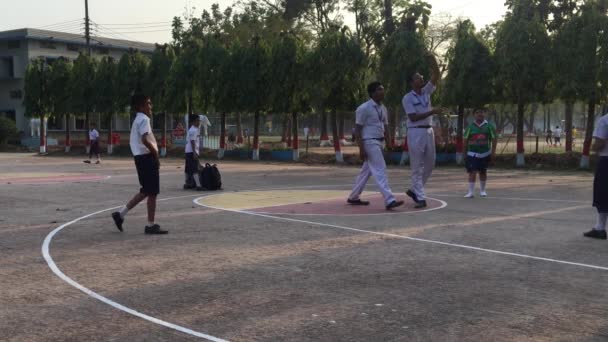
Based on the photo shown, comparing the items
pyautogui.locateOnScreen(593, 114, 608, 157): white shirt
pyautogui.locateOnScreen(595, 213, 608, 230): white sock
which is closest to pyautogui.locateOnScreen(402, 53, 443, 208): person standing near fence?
pyautogui.locateOnScreen(593, 114, 608, 157): white shirt

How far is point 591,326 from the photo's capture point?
500 centimetres

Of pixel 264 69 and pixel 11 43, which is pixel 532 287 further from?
pixel 11 43

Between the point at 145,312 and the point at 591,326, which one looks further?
the point at 145,312

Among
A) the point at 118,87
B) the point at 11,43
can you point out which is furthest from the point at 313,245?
the point at 11,43

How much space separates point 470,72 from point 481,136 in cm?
1423

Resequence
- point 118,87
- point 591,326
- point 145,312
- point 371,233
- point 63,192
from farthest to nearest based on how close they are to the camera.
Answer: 1. point 118,87
2. point 63,192
3. point 371,233
4. point 145,312
5. point 591,326

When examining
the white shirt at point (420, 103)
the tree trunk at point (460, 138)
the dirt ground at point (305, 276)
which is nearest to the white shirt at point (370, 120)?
the white shirt at point (420, 103)

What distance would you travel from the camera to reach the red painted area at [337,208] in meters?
11.4

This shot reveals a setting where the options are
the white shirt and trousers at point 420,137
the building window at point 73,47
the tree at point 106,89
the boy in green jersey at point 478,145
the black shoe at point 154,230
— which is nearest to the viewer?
the black shoe at point 154,230

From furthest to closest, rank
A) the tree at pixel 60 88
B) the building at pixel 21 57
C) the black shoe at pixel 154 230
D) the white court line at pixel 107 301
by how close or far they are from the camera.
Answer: the building at pixel 21 57 < the tree at pixel 60 88 < the black shoe at pixel 154 230 < the white court line at pixel 107 301

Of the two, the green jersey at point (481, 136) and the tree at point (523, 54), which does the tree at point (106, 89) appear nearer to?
the tree at point (523, 54)

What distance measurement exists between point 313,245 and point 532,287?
2922 mm

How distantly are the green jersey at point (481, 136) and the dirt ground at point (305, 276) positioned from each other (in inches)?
94.1

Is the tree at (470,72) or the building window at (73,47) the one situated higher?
the building window at (73,47)
